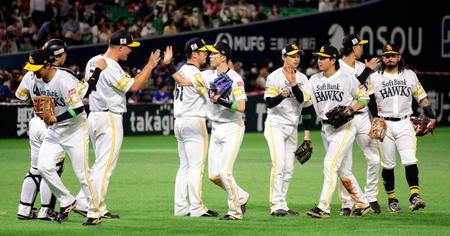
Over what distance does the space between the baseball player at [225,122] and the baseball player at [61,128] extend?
48.6 inches

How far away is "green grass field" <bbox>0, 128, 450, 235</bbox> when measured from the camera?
35.0ft

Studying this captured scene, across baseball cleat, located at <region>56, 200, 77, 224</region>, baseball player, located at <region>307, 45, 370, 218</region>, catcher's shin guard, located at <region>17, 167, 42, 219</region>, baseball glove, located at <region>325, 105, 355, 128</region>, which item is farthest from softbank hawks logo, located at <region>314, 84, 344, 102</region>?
catcher's shin guard, located at <region>17, 167, 42, 219</region>

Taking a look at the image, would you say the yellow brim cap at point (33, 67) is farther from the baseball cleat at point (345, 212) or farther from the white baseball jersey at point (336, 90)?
the baseball cleat at point (345, 212)

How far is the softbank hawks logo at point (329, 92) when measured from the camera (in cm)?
1181

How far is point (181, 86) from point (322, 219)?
2.44 meters

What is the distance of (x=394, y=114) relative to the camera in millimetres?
12617

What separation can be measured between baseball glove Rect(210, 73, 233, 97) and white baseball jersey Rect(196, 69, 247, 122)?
0.24 feet

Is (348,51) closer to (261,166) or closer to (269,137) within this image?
(269,137)

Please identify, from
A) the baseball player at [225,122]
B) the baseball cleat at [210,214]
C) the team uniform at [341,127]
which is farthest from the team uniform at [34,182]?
the team uniform at [341,127]

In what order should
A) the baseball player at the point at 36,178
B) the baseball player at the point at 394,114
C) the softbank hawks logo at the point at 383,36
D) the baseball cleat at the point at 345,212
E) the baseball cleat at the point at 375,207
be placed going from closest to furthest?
the baseball player at the point at 36,178, the baseball cleat at the point at 345,212, the baseball cleat at the point at 375,207, the baseball player at the point at 394,114, the softbank hawks logo at the point at 383,36

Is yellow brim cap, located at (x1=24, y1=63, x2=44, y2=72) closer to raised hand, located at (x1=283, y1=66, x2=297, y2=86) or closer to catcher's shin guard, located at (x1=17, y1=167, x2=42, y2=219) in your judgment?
catcher's shin guard, located at (x1=17, y1=167, x2=42, y2=219)

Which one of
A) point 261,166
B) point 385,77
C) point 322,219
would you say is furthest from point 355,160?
point 322,219

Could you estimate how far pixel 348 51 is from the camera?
12.6 m

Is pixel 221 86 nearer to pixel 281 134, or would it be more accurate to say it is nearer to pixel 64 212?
pixel 281 134
